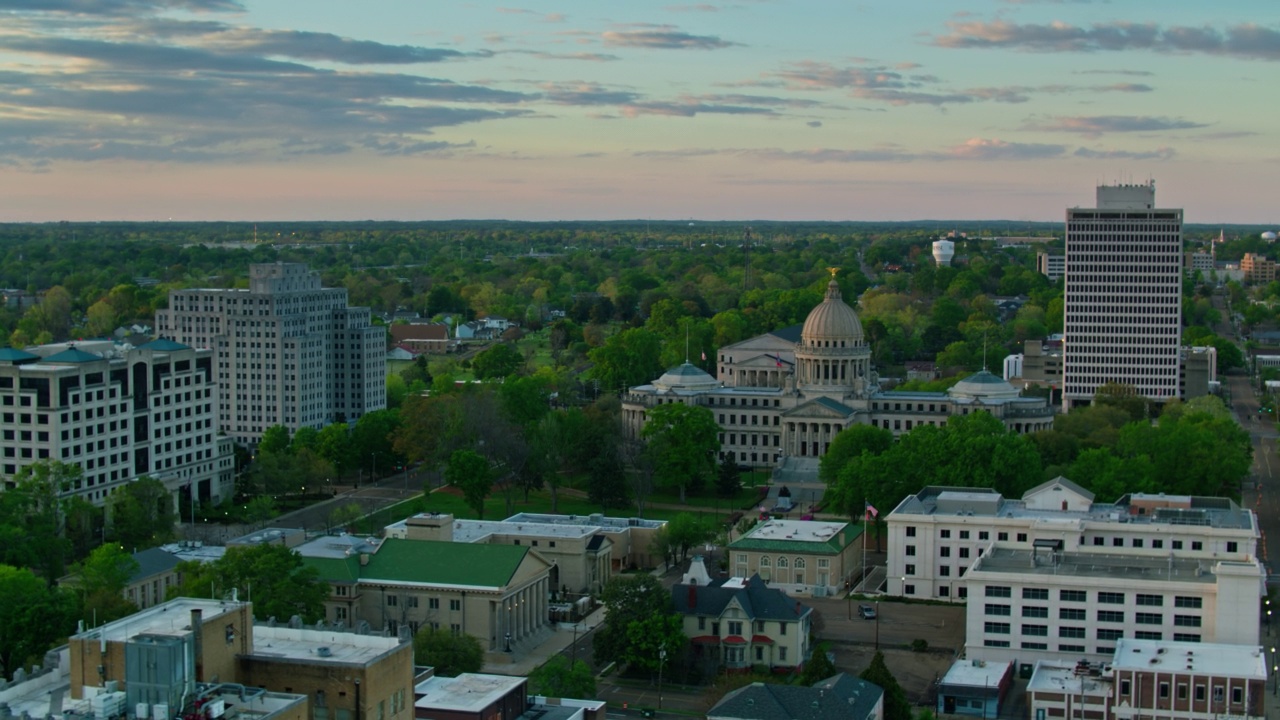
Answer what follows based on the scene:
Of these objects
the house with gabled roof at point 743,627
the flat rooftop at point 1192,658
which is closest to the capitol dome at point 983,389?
the house with gabled roof at point 743,627

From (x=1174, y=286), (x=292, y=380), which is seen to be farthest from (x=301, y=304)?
(x=1174, y=286)

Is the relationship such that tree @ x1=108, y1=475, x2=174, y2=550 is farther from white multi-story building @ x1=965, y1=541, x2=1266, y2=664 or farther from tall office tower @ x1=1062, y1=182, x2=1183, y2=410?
tall office tower @ x1=1062, y1=182, x2=1183, y2=410

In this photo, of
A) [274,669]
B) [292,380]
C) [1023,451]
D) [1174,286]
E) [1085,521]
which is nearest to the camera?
[274,669]

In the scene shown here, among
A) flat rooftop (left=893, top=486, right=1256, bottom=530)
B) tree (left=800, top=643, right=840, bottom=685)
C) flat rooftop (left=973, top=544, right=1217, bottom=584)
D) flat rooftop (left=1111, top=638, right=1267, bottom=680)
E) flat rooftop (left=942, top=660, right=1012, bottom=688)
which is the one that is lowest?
flat rooftop (left=942, top=660, right=1012, bottom=688)

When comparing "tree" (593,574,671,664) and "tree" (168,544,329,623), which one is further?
"tree" (593,574,671,664)

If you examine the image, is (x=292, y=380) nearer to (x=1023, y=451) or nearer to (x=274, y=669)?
(x=1023, y=451)

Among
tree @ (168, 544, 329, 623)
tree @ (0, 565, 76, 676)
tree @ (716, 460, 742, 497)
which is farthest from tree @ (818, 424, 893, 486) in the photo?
tree @ (0, 565, 76, 676)
